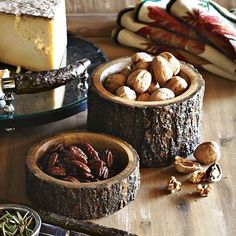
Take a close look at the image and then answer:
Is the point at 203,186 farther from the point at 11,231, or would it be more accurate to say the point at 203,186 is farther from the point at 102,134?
the point at 11,231

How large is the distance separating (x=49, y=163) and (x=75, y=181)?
0.21 feet

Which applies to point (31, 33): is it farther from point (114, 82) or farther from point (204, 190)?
point (204, 190)

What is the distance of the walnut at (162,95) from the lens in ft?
4.01

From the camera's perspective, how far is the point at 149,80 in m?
1.26

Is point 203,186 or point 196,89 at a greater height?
point 196,89

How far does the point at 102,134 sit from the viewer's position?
1.21 metres

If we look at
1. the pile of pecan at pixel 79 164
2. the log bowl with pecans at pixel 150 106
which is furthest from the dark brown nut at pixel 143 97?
the pile of pecan at pixel 79 164

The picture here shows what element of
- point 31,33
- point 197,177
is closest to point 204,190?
point 197,177

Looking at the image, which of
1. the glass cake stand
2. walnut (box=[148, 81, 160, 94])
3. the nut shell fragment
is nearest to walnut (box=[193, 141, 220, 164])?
the nut shell fragment

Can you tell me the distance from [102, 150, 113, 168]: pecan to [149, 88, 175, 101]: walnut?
118mm

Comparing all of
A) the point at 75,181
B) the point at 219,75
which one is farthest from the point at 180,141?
the point at 219,75

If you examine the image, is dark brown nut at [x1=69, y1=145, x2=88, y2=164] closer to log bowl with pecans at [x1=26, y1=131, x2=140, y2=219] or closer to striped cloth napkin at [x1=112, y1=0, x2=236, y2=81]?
log bowl with pecans at [x1=26, y1=131, x2=140, y2=219]

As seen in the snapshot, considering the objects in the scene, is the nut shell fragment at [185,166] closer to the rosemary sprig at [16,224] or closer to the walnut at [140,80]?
the walnut at [140,80]

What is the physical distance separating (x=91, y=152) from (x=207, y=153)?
8.1 inches
